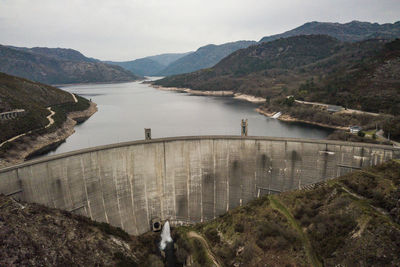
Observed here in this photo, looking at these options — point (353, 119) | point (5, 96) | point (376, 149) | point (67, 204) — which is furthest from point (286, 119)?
point (5, 96)

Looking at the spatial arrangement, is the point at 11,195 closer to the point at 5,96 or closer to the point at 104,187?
the point at 104,187

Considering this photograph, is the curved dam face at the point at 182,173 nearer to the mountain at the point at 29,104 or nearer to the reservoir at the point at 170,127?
the reservoir at the point at 170,127

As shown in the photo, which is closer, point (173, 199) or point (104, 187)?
point (104, 187)

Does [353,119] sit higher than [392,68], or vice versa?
[392,68]

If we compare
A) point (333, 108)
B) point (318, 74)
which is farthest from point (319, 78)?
point (333, 108)

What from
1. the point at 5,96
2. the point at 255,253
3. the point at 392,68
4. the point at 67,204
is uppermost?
the point at 392,68

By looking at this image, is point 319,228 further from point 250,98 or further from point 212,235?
point 250,98

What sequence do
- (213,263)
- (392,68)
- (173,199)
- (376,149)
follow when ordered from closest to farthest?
1. (213,263)
2. (376,149)
3. (173,199)
4. (392,68)

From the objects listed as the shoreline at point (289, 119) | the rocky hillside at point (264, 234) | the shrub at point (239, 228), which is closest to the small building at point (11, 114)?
the rocky hillside at point (264, 234)

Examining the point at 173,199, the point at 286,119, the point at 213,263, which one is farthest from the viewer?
the point at 286,119
